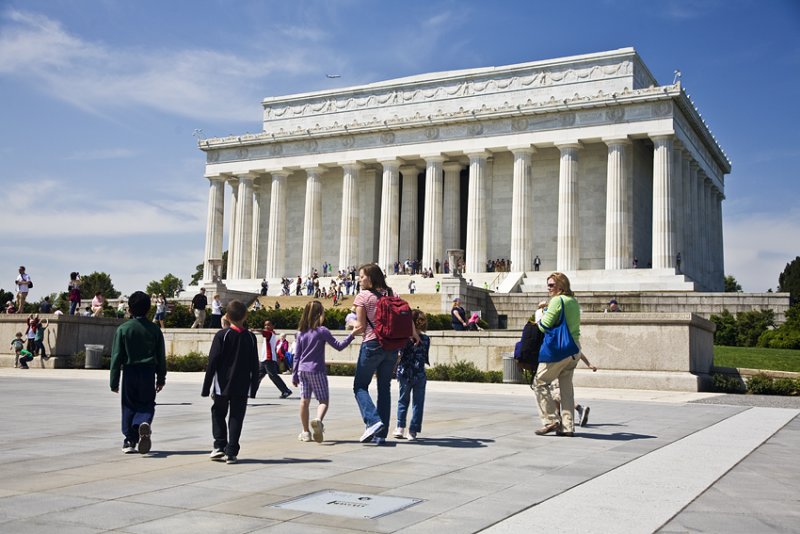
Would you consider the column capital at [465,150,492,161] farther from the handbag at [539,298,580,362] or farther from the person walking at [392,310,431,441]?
the person walking at [392,310,431,441]

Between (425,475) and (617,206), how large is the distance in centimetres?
5200

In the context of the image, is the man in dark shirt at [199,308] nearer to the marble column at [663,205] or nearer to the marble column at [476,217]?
the marble column at [476,217]

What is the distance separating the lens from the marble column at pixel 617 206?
2240 inches

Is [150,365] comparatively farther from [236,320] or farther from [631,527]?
[631,527]

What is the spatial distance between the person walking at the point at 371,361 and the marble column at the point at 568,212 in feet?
158

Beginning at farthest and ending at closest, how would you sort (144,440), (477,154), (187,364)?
1. (477,154)
2. (187,364)
3. (144,440)

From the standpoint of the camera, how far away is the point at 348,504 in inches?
258

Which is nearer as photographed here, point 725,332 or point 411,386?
point 411,386

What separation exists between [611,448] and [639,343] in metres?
12.6

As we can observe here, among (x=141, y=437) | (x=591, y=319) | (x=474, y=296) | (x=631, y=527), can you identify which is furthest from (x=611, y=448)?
(x=474, y=296)

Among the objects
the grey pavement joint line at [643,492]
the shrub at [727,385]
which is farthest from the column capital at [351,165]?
the grey pavement joint line at [643,492]

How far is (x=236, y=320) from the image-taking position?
9.46m

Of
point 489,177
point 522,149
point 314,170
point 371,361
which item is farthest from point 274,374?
point 314,170

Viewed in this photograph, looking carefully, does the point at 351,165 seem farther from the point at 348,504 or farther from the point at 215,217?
the point at 348,504
